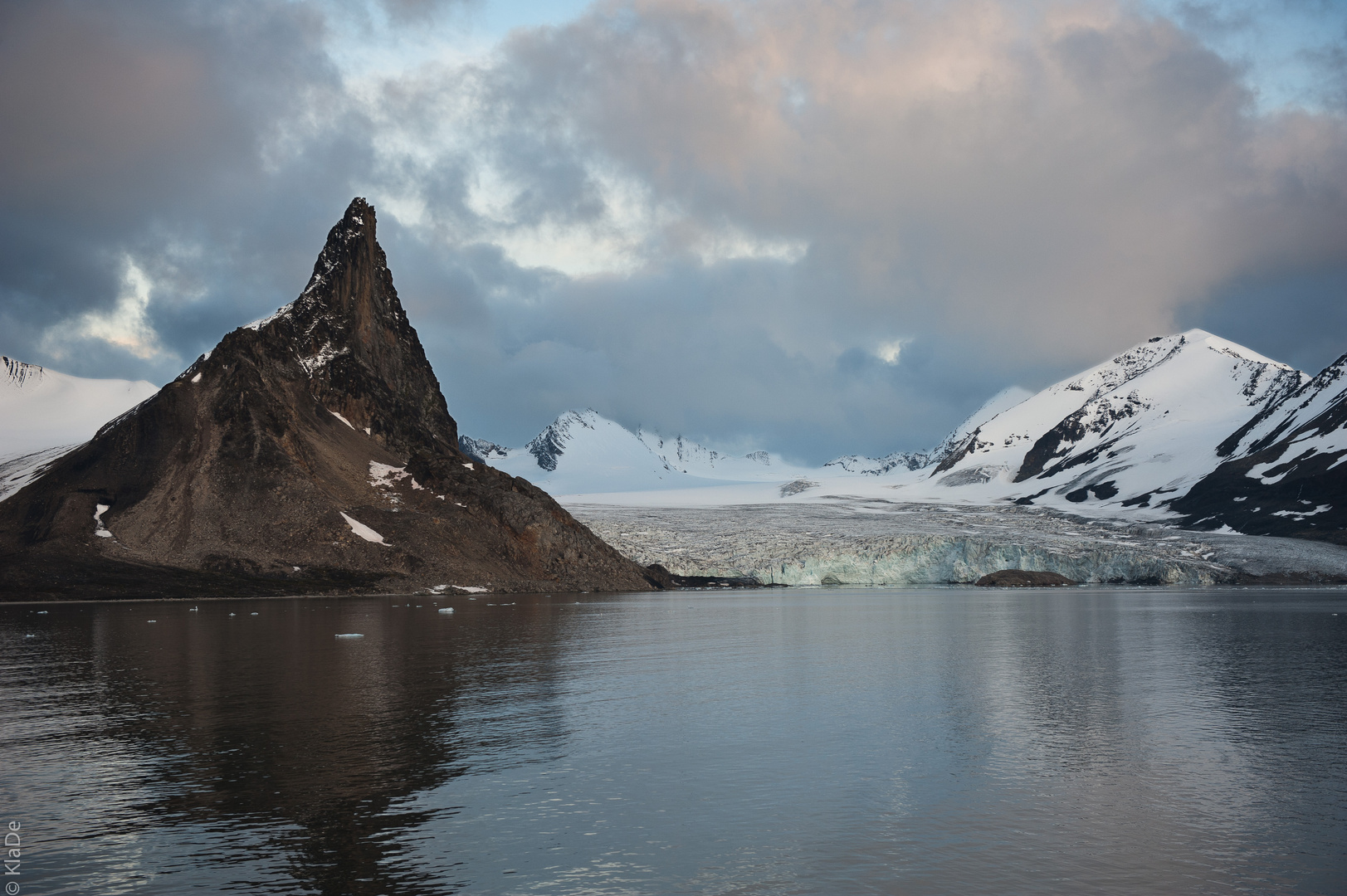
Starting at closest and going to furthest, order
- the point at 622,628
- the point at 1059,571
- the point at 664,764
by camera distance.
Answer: the point at 664,764 < the point at 622,628 < the point at 1059,571

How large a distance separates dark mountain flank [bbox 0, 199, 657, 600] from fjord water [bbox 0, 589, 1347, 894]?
5581cm

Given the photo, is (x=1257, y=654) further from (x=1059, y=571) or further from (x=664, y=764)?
(x=1059, y=571)

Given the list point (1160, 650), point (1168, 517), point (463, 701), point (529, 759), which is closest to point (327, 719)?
point (463, 701)

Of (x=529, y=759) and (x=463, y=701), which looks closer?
(x=529, y=759)

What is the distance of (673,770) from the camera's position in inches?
691

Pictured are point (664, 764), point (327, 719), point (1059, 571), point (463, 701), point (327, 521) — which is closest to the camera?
point (664, 764)

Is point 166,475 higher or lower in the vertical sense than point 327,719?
higher

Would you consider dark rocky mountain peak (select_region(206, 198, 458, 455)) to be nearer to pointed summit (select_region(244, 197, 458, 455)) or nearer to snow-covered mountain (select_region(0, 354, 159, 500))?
pointed summit (select_region(244, 197, 458, 455))

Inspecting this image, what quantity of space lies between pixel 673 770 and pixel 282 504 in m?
89.6

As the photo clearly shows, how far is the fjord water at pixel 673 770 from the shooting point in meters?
12.1

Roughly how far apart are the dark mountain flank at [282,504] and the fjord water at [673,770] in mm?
55805

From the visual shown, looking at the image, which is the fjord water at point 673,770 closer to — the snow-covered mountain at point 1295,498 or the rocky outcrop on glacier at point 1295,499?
the rocky outcrop on glacier at point 1295,499

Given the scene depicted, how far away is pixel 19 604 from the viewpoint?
255ft

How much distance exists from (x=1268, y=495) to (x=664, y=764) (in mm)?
204675
